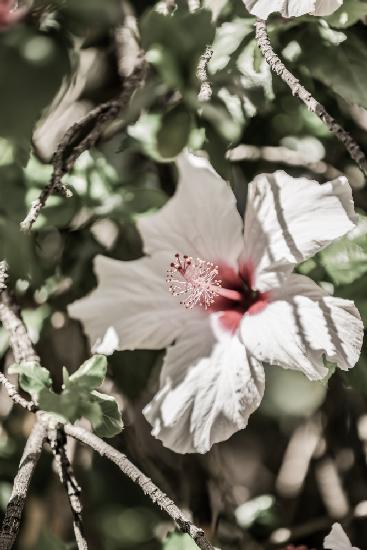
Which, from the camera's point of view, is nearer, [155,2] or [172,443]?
[172,443]

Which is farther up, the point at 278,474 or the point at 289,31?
the point at 289,31

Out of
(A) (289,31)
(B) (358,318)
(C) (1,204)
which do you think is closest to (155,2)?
(A) (289,31)

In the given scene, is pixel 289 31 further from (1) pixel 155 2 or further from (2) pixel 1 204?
(2) pixel 1 204

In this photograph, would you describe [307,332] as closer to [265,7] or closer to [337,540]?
[337,540]

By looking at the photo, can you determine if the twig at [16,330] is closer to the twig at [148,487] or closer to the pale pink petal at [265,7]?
the twig at [148,487]


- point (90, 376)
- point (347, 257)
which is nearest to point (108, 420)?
point (90, 376)

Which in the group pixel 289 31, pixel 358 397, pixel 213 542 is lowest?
pixel 213 542
